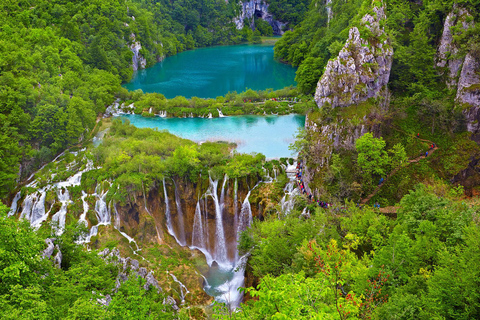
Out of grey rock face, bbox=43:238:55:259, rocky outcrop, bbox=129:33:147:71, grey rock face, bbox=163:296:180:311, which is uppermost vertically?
rocky outcrop, bbox=129:33:147:71

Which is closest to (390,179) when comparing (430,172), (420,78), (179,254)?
(430,172)

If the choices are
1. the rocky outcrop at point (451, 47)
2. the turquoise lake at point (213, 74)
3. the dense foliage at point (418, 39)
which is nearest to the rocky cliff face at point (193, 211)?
the dense foliage at point (418, 39)

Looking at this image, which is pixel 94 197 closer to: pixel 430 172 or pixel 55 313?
pixel 55 313

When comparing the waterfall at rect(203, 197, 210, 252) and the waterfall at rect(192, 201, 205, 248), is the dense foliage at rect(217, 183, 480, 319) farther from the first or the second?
the waterfall at rect(192, 201, 205, 248)

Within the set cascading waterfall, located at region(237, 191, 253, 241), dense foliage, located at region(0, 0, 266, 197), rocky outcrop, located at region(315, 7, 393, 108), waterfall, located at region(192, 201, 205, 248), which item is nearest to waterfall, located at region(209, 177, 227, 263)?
waterfall, located at region(192, 201, 205, 248)

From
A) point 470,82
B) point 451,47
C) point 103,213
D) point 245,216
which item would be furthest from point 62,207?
point 451,47

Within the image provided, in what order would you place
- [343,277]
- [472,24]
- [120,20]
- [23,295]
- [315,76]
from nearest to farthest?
[23,295], [343,277], [472,24], [315,76], [120,20]
